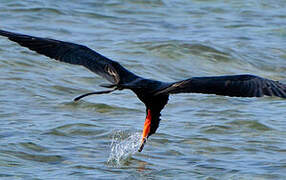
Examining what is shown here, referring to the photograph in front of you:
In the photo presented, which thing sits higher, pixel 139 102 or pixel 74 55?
pixel 74 55

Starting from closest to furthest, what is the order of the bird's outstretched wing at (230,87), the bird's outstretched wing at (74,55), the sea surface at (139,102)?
the bird's outstretched wing at (230,87)
the bird's outstretched wing at (74,55)
the sea surface at (139,102)

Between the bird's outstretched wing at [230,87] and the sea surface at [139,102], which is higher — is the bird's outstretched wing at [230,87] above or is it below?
above

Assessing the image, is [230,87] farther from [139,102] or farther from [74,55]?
[139,102]

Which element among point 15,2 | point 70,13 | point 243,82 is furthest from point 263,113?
point 15,2

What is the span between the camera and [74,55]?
5.60 m

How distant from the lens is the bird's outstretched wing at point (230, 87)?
4770 millimetres

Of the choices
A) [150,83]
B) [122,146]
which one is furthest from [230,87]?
[122,146]

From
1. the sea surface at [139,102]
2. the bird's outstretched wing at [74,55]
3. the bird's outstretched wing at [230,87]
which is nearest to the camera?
the bird's outstretched wing at [230,87]

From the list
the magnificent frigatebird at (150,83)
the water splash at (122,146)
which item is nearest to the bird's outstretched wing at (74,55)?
the magnificent frigatebird at (150,83)

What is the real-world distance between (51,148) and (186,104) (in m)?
2.43

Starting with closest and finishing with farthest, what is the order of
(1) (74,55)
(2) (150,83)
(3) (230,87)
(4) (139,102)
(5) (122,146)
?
(3) (230,87)
(2) (150,83)
(1) (74,55)
(5) (122,146)
(4) (139,102)

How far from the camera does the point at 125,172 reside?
245 inches

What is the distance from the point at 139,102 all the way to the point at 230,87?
12.3 ft

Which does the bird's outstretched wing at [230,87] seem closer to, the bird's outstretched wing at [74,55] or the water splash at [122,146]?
the bird's outstretched wing at [74,55]
